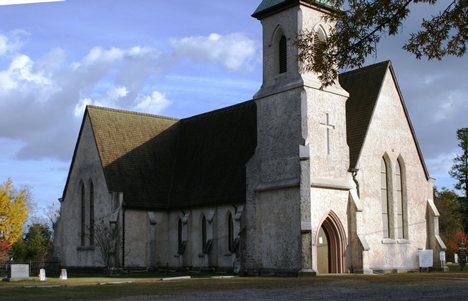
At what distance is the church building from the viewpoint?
37375 millimetres

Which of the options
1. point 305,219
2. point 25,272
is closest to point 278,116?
point 305,219

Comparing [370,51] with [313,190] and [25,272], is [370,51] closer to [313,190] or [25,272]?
[313,190]

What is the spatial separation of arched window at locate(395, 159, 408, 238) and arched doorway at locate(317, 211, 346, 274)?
17.9ft

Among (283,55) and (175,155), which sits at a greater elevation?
(283,55)

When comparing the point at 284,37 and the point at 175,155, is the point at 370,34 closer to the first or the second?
the point at 284,37

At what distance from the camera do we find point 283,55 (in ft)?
130

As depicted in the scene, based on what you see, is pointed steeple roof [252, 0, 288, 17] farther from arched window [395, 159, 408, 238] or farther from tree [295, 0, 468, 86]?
tree [295, 0, 468, 86]

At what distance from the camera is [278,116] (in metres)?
38.6

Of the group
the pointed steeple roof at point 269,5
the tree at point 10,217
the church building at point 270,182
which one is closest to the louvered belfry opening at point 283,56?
the church building at point 270,182

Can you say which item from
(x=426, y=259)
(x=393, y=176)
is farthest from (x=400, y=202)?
(x=426, y=259)

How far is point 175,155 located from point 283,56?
53.1 feet

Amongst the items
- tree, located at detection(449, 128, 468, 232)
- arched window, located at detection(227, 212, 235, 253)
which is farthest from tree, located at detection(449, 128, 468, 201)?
arched window, located at detection(227, 212, 235, 253)

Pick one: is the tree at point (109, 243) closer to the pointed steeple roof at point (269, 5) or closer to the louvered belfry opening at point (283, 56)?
the louvered belfry opening at point (283, 56)

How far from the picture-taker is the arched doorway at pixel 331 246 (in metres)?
37.4
